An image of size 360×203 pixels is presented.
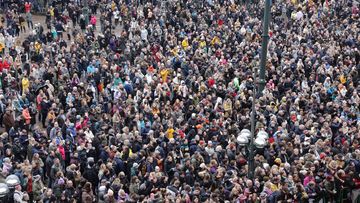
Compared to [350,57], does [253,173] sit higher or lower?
lower

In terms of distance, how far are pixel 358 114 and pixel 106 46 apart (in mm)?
15225

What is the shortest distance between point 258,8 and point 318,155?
23032mm

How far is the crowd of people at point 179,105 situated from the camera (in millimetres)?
23281

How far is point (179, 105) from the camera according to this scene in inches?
1169

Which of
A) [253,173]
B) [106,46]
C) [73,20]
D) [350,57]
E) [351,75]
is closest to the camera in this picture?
[253,173]

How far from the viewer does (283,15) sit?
46781mm

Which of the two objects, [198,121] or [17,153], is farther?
[198,121]

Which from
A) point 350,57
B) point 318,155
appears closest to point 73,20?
point 350,57

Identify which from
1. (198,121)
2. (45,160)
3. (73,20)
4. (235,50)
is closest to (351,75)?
(235,50)

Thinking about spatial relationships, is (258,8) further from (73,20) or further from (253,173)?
(253,173)

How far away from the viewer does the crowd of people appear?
23.3 metres

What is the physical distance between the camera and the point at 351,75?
33562 mm

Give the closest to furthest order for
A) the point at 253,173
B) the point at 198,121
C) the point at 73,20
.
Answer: the point at 253,173 → the point at 198,121 → the point at 73,20

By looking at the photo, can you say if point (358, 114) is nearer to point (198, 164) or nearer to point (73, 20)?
point (198, 164)
